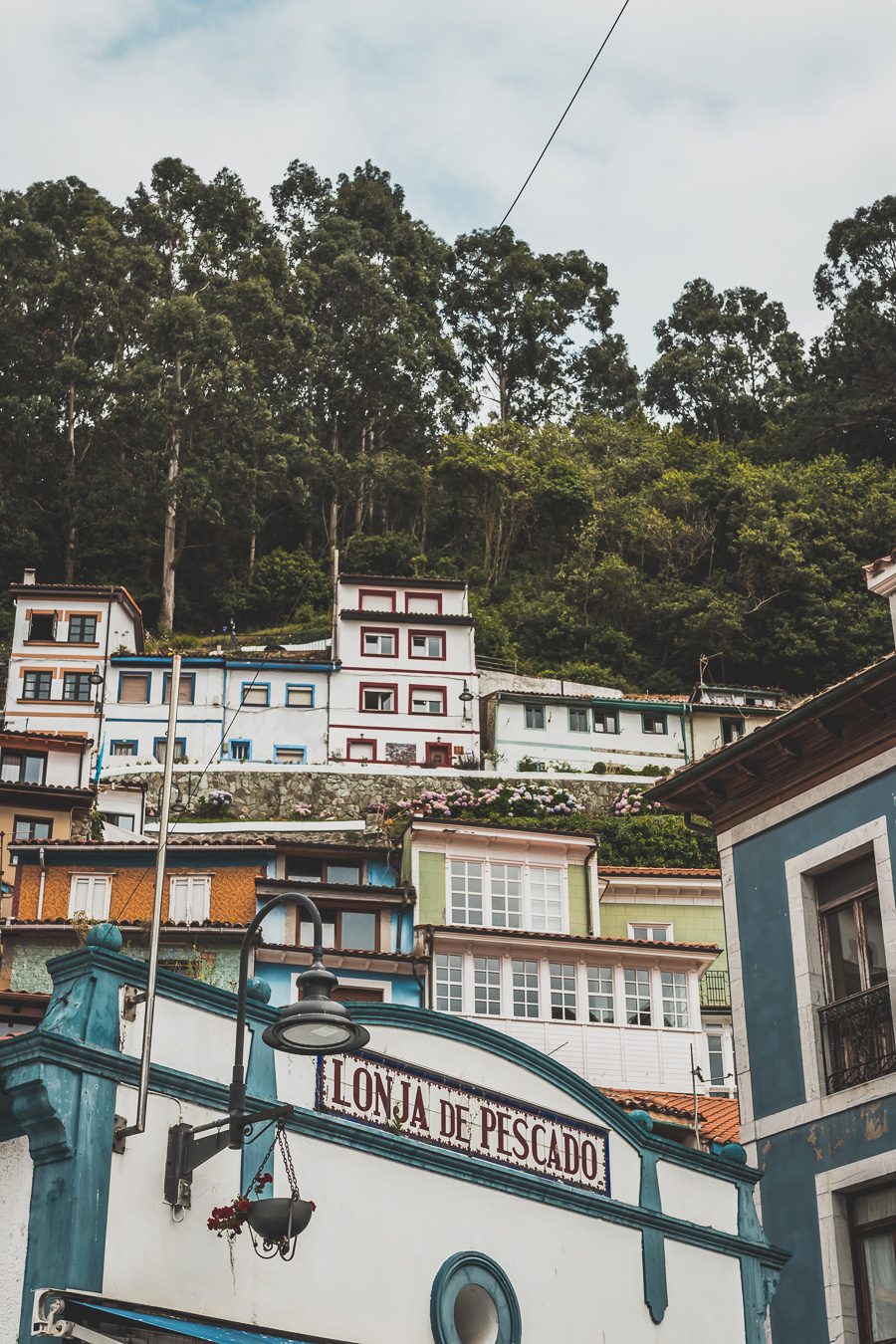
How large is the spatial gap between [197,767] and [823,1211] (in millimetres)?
40262

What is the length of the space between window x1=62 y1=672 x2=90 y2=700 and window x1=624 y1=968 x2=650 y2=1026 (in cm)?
2958

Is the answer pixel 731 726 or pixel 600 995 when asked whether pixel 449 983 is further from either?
pixel 731 726

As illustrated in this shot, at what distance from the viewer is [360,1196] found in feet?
39.9

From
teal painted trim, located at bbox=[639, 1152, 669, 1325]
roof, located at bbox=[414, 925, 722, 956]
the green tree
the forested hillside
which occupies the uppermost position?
the green tree

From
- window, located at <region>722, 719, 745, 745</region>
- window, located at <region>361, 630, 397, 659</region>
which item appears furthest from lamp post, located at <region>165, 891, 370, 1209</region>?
window, located at <region>722, 719, 745, 745</region>

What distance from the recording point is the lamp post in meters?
9.80

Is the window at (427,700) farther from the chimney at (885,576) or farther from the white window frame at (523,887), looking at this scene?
the chimney at (885,576)

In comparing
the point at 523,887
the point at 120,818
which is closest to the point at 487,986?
the point at 523,887

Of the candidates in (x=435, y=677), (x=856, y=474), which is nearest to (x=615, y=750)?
(x=435, y=677)

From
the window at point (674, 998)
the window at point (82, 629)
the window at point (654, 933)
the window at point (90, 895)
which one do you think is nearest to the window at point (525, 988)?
the window at point (674, 998)

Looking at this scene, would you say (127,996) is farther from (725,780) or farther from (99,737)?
(99,737)

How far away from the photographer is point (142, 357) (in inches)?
2847

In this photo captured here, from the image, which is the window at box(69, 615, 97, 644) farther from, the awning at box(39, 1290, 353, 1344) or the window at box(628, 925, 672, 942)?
the awning at box(39, 1290, 353, 1344)

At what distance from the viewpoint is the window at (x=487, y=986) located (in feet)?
105
